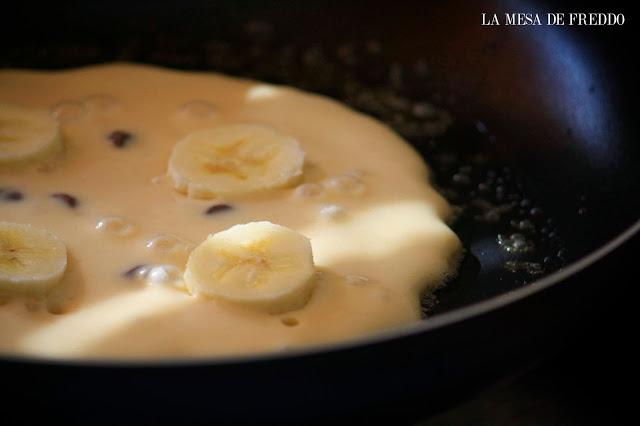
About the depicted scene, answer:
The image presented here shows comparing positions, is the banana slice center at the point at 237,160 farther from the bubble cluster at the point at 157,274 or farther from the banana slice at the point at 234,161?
the bubble cluster at the point at 157,274

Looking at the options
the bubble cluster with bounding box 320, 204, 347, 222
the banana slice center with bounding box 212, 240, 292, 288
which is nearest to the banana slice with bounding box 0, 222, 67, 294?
the banana slice center with bounding box 212, 240, 292, 288

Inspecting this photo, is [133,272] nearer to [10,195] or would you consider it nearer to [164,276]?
[164,276]

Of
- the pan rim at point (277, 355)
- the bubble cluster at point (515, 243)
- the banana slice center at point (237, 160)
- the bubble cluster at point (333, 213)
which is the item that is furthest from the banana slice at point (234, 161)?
the pan rim at point (277, 355)

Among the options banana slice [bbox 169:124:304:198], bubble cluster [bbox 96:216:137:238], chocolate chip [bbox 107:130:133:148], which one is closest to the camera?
bubble cluster [bbox 96:216:137:238]

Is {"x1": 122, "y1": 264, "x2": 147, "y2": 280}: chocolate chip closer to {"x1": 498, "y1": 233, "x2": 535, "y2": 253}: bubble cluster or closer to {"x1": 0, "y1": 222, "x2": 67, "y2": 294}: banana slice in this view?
{"x1": 0, "y1": 222, "x2": 67, "y2": 294}: banana slice

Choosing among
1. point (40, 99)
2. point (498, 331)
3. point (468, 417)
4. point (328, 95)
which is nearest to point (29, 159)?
point (40, 99)

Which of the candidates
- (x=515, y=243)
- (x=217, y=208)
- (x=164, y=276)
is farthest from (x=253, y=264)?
(x=515, y=243)
